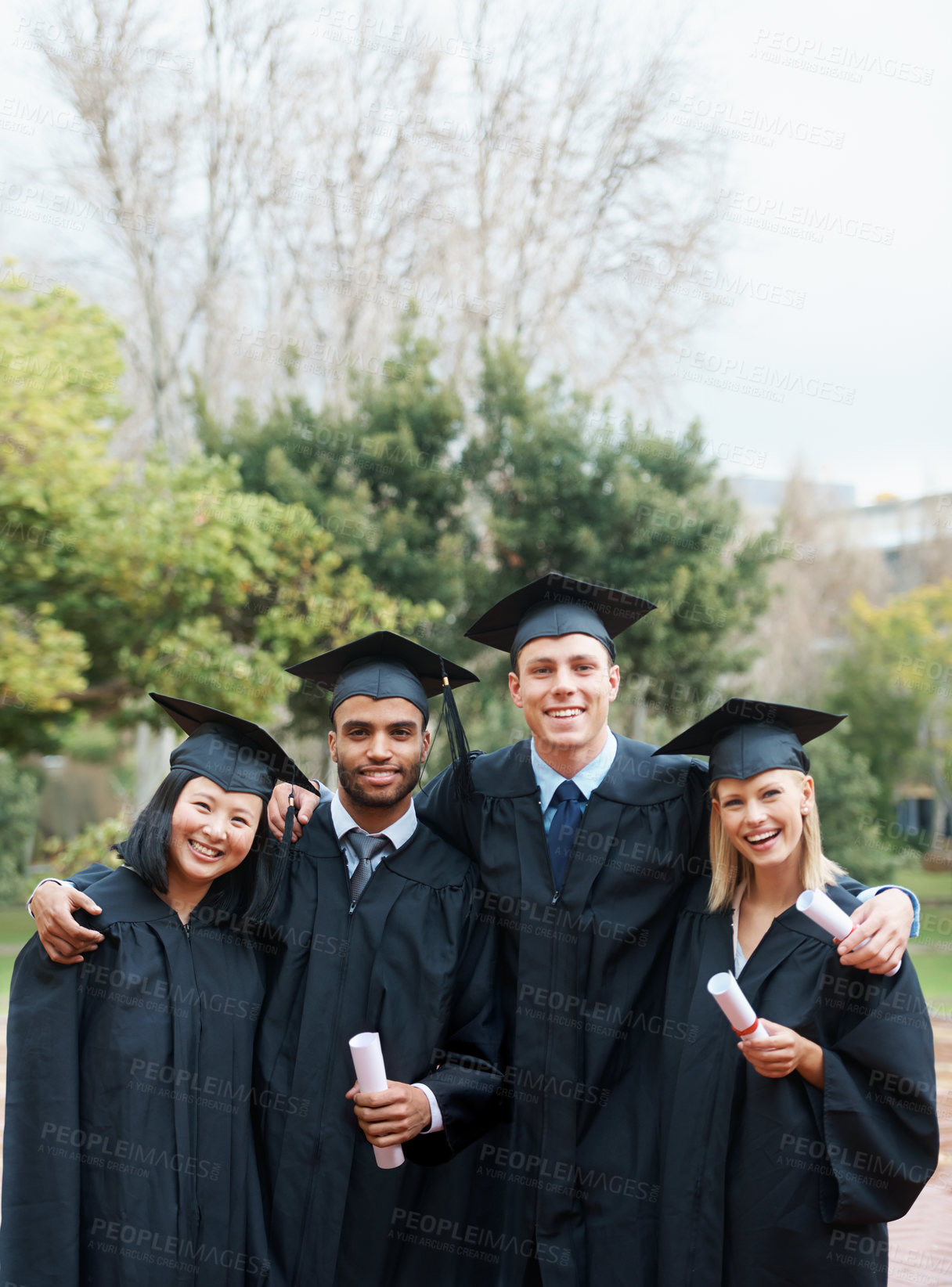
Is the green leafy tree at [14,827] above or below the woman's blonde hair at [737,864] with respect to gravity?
below

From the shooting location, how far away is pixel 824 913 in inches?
93.0

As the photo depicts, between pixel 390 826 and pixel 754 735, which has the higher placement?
pixel 754 735

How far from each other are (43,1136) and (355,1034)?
0.75 m

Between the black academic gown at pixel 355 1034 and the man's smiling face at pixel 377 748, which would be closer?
the black academic gown at pixel 355 1034

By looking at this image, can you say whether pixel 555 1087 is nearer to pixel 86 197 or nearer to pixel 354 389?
pixel 354 389

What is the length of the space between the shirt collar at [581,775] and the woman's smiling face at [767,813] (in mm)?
410

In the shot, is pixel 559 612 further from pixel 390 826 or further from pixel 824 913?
pixel 824 913

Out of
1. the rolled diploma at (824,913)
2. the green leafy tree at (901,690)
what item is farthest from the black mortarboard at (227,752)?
the green leafy tree at (901,690)

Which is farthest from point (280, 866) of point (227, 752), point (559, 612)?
point (559, 612)

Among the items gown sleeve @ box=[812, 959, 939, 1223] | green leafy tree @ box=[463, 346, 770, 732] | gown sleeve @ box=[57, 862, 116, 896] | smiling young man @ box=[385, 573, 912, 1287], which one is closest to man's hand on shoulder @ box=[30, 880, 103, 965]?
gown sleeve @ box=[57, 862, 116, 896]

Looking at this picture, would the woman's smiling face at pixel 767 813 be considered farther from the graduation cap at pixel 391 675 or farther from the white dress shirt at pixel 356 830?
the white dress shirt at pixel 356 830

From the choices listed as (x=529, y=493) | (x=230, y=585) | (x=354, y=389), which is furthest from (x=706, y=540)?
(x=230, y=585)

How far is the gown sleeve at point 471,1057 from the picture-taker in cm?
270

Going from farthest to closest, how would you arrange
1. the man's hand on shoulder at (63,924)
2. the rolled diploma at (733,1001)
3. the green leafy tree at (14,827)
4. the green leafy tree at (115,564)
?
the green leafy tree at (14,827) < the green leafy tree at (115,564) < the man's hand on shoulder at (63,924) < the rolled diploma at (733,1001)
